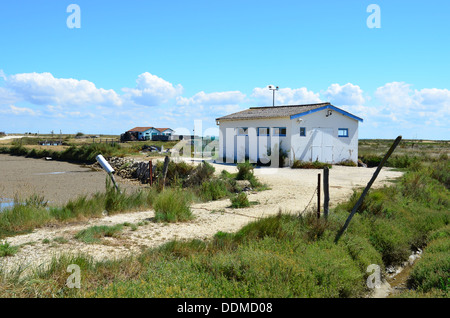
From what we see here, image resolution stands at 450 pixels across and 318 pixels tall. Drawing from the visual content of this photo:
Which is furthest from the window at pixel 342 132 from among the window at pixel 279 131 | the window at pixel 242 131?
the window at pixel 242 131

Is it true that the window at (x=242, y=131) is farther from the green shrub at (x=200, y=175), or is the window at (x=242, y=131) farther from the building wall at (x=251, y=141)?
the green shrub at (x=200, y=175)

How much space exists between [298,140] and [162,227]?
1461 centimetres

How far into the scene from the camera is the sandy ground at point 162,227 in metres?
6.41

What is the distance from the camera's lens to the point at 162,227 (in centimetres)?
862

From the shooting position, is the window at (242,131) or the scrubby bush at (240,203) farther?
the window at (242,131)

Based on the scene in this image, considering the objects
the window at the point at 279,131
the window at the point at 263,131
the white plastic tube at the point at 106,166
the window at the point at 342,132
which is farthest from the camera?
the window at the point at 342,132

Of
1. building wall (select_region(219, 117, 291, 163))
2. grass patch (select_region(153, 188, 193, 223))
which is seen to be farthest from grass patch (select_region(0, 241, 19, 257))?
building wall (select_region(219, 117, 291, 163))

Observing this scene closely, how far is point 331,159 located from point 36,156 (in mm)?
32906

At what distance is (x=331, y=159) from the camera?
76.9ft

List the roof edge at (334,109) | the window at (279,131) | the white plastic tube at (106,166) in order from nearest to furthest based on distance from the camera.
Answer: the white plastic tube at (106,166)
the roof edge at (334,109)
the window at (279,131)

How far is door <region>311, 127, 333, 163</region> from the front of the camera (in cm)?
2253

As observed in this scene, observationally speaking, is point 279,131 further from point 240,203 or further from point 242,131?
point 240,203
